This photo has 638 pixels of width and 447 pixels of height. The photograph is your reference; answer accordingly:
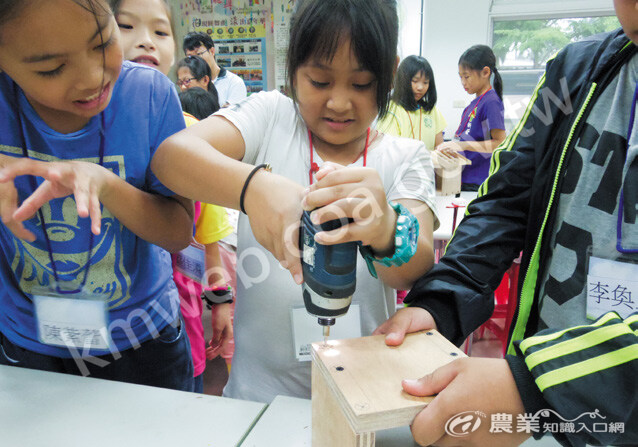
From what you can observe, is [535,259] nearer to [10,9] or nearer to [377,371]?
[377,371]

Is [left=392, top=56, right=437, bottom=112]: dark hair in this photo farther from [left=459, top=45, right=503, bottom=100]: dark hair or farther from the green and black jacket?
the green and black jacket

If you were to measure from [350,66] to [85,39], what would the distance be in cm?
53

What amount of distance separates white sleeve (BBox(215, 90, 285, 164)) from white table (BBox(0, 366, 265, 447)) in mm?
597

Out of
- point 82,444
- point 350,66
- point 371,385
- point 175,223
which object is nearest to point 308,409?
point 371,385

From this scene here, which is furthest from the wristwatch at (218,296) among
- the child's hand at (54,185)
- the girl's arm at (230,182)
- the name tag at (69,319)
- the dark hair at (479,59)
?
the dark hair at (479,59)

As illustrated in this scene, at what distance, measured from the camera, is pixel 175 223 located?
3.65ft

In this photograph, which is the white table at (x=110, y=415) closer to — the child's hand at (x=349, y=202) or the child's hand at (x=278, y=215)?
the child's hand at (x=278, y=215)

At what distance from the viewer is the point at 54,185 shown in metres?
0.81

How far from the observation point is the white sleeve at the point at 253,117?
3.36 ft

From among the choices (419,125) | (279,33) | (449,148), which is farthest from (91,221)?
(279,33)

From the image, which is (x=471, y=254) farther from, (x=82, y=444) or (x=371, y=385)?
(x=82, y=444)

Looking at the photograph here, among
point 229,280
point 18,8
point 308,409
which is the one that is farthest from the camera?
point 229,280

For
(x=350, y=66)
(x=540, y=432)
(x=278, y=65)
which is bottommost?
(x=540, y=432)

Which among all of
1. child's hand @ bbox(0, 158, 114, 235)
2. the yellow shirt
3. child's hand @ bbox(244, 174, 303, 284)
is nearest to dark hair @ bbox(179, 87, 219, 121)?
child's hand @ bbox(0, 158, 114, 235)
